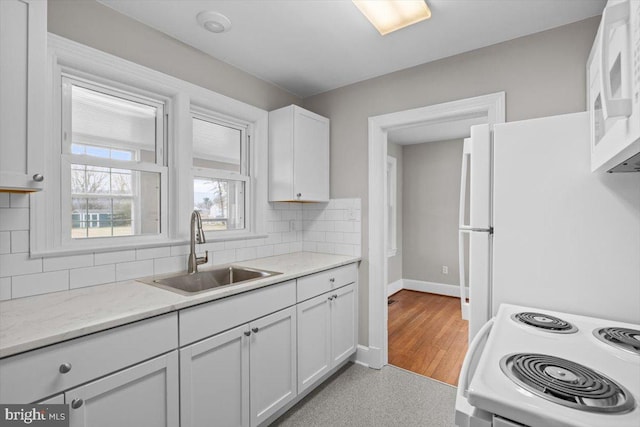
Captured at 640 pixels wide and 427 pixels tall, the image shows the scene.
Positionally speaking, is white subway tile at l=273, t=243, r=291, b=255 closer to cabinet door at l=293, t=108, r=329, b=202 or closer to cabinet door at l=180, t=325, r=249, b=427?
cabinet door at l=293, t=108, r=329, b=202

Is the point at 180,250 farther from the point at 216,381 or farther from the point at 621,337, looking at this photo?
the point at 621,337

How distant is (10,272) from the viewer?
4.69ft

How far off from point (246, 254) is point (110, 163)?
45.4 inches

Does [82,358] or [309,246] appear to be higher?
[309,246]

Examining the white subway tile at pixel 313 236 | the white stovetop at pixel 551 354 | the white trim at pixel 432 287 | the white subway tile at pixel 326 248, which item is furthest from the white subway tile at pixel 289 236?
the white trim at pixel 432 287

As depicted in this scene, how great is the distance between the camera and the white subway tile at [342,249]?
2.84m

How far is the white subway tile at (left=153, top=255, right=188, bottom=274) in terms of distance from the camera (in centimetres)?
199

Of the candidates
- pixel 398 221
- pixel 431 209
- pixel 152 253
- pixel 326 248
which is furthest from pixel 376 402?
pixel 431 209

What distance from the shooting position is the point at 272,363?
6.09ft

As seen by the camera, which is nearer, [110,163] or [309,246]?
[110,163]

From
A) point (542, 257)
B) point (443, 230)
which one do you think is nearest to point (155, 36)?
point (542, 257)

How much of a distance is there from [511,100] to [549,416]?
203 centimetres

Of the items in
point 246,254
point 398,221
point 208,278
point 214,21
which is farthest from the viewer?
point 398,221

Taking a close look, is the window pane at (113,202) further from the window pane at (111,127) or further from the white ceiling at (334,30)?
the white ceiling at (334,30)
